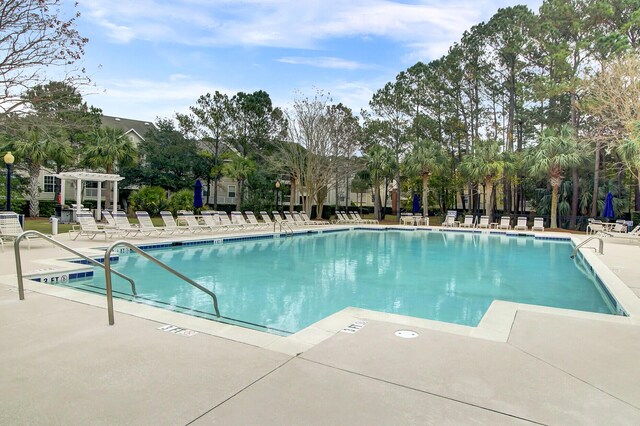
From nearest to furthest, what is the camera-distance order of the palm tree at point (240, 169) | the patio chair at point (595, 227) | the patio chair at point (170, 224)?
the patio chair at point (170, 224), the patio chair at point (595, 227), the palm tree at point (240, 169)

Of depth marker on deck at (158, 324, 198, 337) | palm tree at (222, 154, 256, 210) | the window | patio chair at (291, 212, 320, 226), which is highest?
palm tree at (222, 154, 256, 210)

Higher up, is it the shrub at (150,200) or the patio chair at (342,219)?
the shrub at (150,200)

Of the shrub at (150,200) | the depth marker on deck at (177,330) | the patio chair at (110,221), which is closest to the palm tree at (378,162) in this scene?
the shrub at (150,200)

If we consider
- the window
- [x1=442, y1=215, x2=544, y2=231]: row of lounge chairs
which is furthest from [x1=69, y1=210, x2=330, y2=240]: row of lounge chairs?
the window

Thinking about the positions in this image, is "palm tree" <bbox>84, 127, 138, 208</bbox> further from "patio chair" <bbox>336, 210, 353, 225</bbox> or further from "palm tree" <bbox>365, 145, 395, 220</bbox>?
"palm tree" <bbox>365, 145, 395, 220</bbox>

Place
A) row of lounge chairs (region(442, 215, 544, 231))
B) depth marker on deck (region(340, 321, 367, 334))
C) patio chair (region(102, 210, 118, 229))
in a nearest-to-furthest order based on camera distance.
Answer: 1. depth marker on deck (region(340, 321, 367, 334))
2. patio chair (region(102, 210, 118, 229))
3. row of lounge chairs (region(442, 215, 544, 231))

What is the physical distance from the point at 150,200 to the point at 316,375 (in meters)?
23.9

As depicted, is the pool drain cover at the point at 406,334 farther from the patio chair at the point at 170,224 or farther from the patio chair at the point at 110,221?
the patio chair at the point at 170,224

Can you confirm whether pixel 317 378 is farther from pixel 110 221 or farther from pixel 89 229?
pixel 110 221

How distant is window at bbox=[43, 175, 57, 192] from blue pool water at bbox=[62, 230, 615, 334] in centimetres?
2542

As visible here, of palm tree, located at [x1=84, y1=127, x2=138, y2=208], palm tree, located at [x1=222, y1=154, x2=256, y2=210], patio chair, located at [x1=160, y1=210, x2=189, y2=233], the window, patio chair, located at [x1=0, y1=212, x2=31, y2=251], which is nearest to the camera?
patio chair, located at [x1=0, y1=212, x2=31, y2=251]

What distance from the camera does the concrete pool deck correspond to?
2436 millimetres

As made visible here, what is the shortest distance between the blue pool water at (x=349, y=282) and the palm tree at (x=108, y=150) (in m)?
14.6

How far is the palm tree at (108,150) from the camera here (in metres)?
24.5
